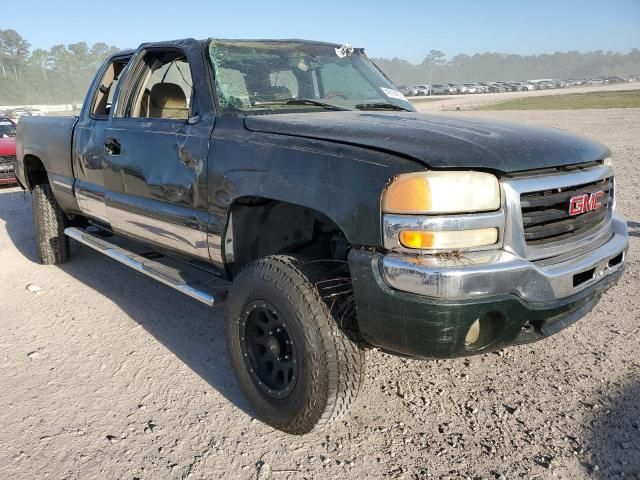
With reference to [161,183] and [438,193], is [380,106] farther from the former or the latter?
[438,193]

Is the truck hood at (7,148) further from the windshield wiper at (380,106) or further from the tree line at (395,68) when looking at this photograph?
the tree line at (395,68)

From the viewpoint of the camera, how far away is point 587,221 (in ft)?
8.21

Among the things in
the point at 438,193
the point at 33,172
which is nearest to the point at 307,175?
the point at 438,193

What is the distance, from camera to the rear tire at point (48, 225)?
5.15m

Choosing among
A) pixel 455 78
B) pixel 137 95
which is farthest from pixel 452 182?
pixel 455 78

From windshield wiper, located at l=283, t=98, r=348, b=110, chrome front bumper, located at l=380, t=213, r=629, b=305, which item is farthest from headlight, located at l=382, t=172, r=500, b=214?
windshield wiper, located at l=283, t=98, r=348, b=110

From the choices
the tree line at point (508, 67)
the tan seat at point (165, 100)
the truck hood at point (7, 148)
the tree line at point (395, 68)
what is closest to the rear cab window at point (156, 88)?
the tan seat at point (165, 100)

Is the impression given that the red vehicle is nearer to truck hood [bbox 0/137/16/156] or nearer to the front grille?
truck hood [bbox 0/137/16/156]

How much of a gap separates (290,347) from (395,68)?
17786 cm

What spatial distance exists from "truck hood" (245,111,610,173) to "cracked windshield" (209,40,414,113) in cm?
33

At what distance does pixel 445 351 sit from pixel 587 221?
100cm

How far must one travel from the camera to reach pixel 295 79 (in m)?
3.48

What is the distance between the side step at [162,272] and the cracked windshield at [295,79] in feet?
3.42

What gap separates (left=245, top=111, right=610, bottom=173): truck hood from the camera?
2.11 meters
